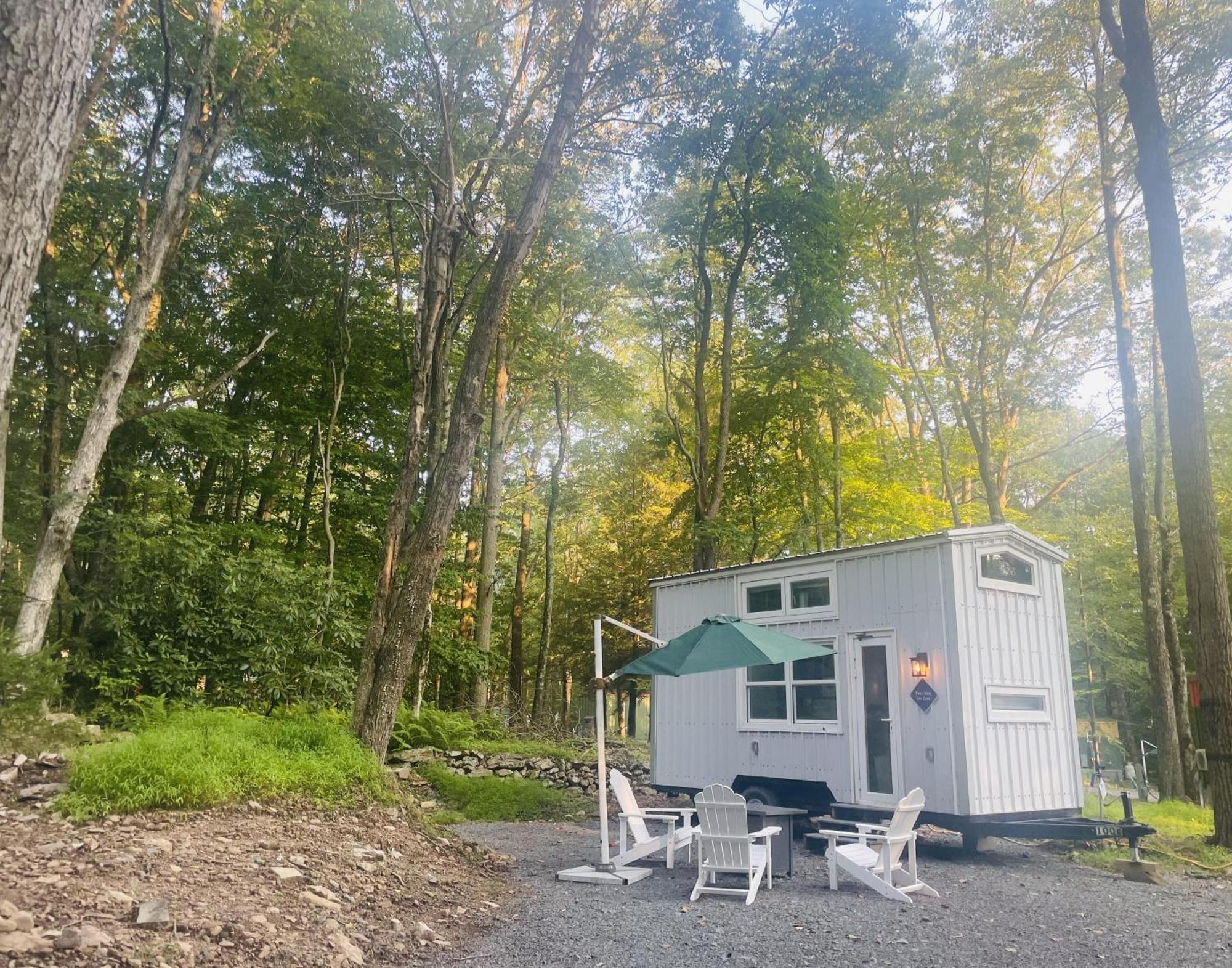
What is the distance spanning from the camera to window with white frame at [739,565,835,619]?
28.0 feet

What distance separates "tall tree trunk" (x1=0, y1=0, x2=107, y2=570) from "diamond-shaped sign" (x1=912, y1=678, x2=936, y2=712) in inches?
286

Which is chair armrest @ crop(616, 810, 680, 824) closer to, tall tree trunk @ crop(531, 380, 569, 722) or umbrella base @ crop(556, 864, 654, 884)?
umbrella base @ crop(556, 864, 654, 884)

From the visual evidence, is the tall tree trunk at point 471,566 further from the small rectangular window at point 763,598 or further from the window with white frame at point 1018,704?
the window with white frame at point 1018,704

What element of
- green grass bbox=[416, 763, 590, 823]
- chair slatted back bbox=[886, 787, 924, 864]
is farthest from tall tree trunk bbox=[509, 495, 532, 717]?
chair slatted back bbox=[886, 787, 924, 864]

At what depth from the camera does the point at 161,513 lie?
1326cm

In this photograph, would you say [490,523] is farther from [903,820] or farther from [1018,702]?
[903,820]

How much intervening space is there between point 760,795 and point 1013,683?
2.83 meters

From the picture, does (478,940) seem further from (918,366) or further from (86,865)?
(918,366)

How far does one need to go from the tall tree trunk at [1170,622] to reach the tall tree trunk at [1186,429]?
4669 mm

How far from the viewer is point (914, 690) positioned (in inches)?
300

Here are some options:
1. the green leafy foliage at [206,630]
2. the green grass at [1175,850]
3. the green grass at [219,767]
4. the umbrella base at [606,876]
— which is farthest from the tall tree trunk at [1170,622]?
the green leafy foliage at [206,630]

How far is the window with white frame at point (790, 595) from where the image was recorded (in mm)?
8539

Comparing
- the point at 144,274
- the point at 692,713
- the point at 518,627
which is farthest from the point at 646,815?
the point at 518,627

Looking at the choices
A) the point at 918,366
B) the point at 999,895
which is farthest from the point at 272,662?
the point at 918,366
